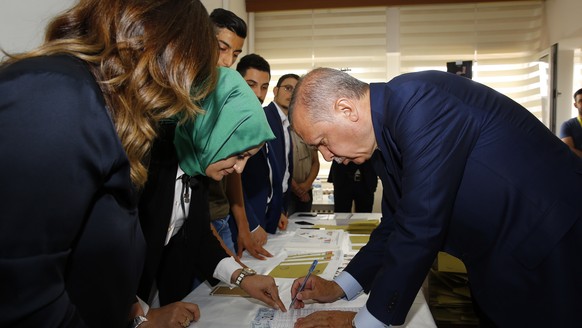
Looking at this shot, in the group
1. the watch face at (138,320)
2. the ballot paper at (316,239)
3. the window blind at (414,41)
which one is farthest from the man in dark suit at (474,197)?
the window blind at (414,41)

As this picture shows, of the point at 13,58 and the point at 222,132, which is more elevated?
the point at 13,58

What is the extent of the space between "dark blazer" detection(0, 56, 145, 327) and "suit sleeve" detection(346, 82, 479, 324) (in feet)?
2.14

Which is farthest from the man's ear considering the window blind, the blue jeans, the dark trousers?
the window blind

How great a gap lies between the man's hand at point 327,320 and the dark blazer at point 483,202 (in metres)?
0.15

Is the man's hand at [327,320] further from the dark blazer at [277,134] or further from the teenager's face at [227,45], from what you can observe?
the dark blazer at [277,134]

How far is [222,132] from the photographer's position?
1.32 m

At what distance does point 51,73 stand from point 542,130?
116 centimetres

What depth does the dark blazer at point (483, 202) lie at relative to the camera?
0.98 metres

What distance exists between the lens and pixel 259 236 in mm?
2070

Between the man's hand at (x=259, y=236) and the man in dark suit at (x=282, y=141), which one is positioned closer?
the man's hand at (x=259, y=236)

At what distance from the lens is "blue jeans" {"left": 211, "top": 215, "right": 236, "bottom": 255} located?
1955 mm

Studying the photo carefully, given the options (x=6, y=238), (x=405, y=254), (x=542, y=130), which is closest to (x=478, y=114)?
(x=542, y=130)

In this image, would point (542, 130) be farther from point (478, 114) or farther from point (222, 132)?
point (222, 132)

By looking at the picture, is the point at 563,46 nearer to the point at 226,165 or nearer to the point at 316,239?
the point at 316,239
